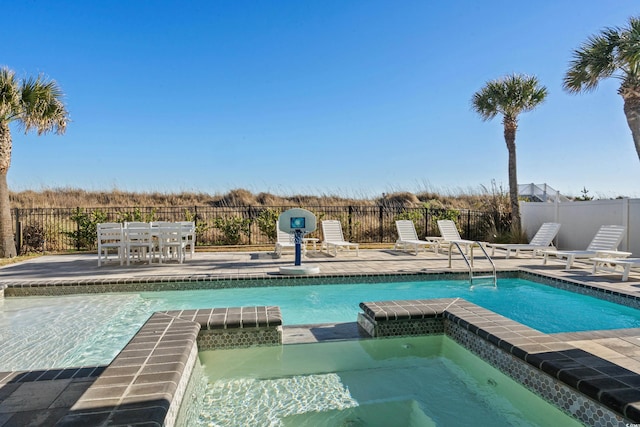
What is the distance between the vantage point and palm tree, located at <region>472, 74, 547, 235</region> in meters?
13.7

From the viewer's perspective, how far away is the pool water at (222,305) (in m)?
3.93

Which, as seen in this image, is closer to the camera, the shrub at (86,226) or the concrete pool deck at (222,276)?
the concrete pool deck at (222,276)

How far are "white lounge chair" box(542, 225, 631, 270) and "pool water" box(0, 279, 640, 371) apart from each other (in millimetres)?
1405

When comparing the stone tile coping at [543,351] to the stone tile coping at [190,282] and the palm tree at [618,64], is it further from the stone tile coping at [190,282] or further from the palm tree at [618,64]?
the palm tree at [618,64]

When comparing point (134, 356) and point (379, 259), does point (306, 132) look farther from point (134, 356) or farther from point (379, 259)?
point (134, 356)

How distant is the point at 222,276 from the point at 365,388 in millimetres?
4361

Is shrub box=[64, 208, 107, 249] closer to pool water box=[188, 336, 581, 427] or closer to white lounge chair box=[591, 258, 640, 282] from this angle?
pool water box=[188, 336, 581, 427]

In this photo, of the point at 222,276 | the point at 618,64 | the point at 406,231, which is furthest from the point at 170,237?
the point at 618,64

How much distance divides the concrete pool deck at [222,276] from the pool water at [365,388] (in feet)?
1.43

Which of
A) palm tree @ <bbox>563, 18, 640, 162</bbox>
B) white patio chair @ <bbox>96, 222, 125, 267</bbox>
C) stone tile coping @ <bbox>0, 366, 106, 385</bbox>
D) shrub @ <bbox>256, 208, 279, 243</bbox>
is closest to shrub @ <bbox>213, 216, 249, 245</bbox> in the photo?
shrub @ <bbox>256, 208, 279, 243</bbox>

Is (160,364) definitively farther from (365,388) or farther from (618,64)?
(618,64)

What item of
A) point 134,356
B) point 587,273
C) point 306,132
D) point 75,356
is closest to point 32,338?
point 75,356

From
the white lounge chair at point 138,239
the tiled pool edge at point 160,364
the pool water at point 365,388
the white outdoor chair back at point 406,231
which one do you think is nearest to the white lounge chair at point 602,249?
the white outdoor chair back at point 406,231

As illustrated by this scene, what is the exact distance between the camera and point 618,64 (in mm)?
10891
